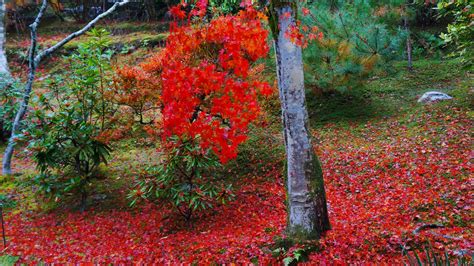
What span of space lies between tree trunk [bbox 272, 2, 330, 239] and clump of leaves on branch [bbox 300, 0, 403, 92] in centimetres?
503

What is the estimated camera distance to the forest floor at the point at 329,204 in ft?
15.5

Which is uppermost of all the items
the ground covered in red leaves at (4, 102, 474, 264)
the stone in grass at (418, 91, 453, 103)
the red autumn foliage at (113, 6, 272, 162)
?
the red autumn foliage at (113, 6, 272, 162)

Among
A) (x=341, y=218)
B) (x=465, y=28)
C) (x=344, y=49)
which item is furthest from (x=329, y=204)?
(x=465, y=28)

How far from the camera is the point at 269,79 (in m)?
10.5

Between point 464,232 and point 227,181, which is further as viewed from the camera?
point 227,181

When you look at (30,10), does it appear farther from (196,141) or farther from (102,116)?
(196,141)

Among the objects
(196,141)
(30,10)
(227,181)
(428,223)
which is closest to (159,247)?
(196,141)

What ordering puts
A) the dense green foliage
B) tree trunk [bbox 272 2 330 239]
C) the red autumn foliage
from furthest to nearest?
the dense green foliage < the red autumn foliage < tree trunk [bbox 272 2 330 239]

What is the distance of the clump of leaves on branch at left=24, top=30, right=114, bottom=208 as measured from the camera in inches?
286

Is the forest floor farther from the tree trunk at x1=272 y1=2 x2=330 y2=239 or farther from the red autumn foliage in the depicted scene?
the red autumn foliage

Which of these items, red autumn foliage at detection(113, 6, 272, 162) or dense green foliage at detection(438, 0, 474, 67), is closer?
red autumn foliage at detection(113, 6, 272, 162)

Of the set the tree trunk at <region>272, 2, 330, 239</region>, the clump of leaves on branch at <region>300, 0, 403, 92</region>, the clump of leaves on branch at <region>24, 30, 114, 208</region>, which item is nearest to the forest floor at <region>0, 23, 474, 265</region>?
the tree trunk at <region>272, 2, 330, 239</region>

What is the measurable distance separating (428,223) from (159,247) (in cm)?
411

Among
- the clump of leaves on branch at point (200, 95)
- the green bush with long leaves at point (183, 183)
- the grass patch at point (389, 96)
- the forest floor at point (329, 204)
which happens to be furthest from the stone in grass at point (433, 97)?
the green bush with long leaves at point (183, 183)
